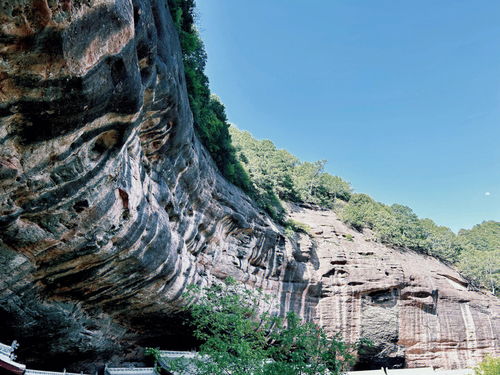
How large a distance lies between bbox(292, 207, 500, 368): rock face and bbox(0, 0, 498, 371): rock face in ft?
1.34

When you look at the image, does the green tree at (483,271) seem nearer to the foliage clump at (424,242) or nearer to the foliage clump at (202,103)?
the foliage clump at (424,242)

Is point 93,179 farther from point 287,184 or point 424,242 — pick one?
point 424,242

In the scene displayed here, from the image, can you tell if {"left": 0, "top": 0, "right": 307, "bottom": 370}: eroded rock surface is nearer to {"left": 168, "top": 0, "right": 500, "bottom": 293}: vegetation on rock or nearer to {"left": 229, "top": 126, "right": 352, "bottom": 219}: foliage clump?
{"left": 168, "top": 0, "right": 500, "bottom": 293}: vegetation on rock

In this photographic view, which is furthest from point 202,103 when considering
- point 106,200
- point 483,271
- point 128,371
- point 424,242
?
point 483,271

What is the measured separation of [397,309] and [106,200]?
1811 cm

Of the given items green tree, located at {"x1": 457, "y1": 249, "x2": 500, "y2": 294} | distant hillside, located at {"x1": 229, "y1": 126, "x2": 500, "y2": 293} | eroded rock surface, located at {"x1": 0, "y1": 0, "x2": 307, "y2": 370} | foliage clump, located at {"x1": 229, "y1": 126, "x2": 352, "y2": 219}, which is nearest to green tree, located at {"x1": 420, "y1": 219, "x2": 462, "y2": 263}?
distant hillside, located at {"x1": 229, "y1": 126, "x2": 500, "y2": 293}

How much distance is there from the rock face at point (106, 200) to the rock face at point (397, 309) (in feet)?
1.34

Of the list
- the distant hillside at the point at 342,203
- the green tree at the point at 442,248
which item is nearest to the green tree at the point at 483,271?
the distant hillside at the point at 342,203

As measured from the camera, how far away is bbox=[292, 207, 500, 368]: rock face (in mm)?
17484

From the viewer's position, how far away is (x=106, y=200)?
243 inches

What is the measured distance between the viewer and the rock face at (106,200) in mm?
3951

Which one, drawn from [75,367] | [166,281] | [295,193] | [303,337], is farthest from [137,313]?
[295,193]

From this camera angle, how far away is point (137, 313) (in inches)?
391

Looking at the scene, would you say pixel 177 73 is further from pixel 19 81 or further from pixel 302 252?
pixel 302 252
